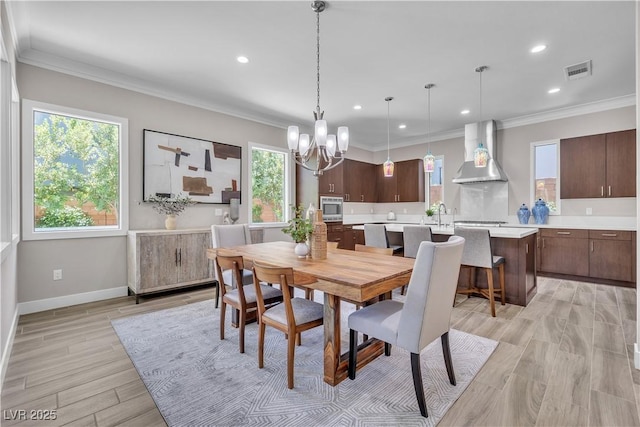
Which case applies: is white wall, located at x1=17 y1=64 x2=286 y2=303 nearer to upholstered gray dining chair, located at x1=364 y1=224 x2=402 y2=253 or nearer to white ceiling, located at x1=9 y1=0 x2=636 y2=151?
white ceiling, located at x1=9 y1=0 x2=636 y2=151

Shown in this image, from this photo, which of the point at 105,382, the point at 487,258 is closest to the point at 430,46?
the point at 487,258

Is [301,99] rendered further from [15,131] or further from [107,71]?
[15,131]

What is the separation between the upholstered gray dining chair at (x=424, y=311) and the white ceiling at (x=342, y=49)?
2.11 meters

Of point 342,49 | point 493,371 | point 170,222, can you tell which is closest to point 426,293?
point 493,371

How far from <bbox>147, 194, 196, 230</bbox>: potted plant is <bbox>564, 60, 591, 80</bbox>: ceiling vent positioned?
5.13 meters

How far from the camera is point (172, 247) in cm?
375

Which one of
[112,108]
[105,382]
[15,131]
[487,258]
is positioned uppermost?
[112,108]

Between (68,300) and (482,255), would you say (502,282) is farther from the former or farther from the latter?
(68,300)

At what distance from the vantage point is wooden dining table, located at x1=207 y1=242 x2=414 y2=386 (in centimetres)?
167

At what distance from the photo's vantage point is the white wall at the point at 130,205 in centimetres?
317

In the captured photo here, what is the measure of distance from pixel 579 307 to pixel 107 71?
618cm

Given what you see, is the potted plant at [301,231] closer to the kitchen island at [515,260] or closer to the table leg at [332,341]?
the table leg at [332,341]

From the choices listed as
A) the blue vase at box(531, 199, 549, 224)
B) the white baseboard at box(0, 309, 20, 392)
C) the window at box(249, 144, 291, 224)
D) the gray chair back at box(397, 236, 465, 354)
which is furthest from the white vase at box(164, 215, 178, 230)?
the blue vase at box(531, 199, 549, 224)

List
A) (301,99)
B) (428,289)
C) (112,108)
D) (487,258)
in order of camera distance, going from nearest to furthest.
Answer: (428,289) → (487,258) → (112,108) → (301,99)
